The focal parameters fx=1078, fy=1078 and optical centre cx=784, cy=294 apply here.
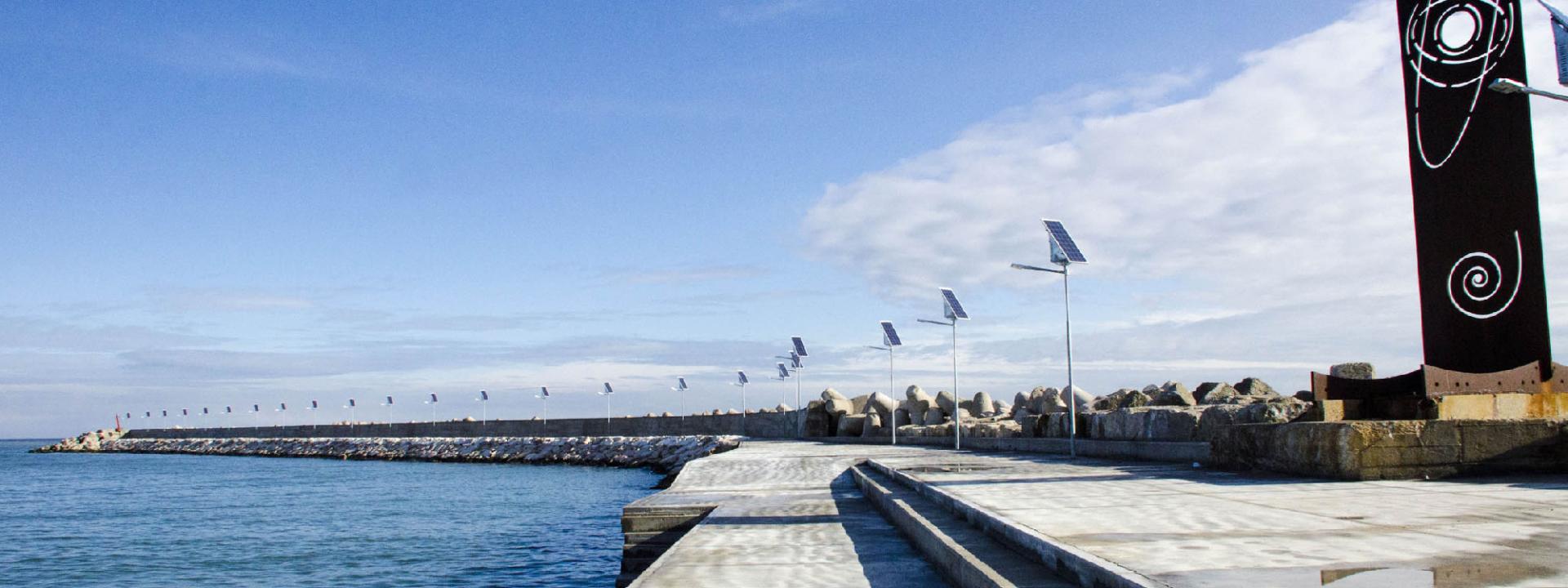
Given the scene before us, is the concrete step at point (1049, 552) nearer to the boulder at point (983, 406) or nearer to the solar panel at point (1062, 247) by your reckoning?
the solar panel at point (1062, 247)

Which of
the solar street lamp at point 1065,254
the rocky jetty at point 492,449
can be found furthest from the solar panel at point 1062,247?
the rocky jetty at point 492,449

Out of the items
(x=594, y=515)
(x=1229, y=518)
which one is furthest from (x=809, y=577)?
(x=594, y=515)

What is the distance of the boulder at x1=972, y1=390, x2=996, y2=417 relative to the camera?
148 feet

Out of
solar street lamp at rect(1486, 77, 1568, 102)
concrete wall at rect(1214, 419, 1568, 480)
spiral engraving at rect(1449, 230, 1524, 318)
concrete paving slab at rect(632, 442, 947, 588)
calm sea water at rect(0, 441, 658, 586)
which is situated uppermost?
solar street lamp at rect(1486, 77, 1568, 102)

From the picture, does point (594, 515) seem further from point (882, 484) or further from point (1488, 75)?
point (1488, 75)

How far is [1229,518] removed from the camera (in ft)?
26.3

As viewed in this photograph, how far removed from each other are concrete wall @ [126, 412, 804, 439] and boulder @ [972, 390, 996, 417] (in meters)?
10.1

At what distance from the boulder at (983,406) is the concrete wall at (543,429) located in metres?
10.1

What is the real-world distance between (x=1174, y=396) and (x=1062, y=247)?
19.5ft

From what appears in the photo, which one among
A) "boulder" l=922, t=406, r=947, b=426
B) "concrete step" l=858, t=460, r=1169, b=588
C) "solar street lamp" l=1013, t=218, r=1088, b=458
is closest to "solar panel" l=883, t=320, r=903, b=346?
"boulder" l=922, t=406, r=947, b=426

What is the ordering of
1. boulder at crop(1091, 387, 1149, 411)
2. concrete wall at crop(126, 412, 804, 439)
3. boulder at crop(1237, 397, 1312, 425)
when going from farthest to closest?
1. concrete wall at crop(126, 412, 804, 439)
2. boulder at crop(1091, 387, 1149, 411)
3. boulder at crop(1237, 397, 1312, 425)

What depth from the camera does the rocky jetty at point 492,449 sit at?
4938cm

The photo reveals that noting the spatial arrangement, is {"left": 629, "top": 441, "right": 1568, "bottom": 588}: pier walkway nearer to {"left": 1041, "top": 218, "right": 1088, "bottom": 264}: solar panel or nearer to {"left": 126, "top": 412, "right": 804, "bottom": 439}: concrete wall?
{"left": 1041, "top": 218, "right": 1088, "bottom": 264}: solar panel

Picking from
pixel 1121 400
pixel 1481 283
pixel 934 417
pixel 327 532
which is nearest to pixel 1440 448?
pixel 1481 283
